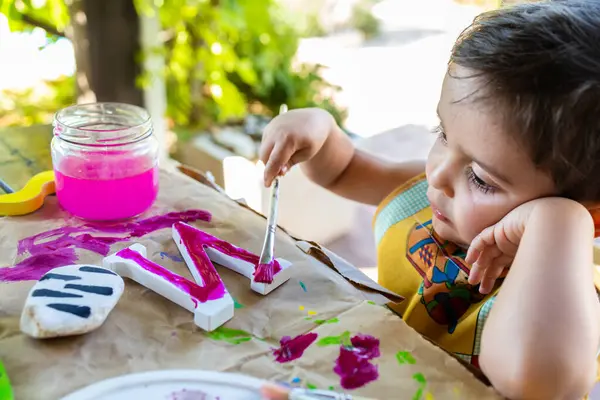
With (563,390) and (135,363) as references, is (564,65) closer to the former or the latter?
(563,390)

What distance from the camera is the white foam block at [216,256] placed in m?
0.66

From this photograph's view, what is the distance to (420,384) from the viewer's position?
1.74ft

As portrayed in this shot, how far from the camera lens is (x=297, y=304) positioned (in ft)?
2.08

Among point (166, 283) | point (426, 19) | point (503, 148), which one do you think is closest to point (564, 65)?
point (503, 148)

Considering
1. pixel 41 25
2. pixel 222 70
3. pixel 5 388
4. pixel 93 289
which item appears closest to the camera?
pixel 5 388

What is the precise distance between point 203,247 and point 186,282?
8cm

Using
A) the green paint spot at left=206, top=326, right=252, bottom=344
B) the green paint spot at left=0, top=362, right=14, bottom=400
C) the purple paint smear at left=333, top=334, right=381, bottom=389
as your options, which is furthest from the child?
the green paint spot at left=0, top=362, right=14, bottom=400

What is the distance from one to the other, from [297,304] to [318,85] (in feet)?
A: 5.12

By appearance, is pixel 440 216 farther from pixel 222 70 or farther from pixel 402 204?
pixel 222 70

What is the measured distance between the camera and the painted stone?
0.55 metres

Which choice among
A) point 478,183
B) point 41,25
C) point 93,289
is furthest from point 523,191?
point 41,25

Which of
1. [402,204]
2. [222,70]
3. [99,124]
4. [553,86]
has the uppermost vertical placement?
[553,86]

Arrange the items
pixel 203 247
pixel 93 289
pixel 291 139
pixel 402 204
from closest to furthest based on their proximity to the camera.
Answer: pixel 93 289, pixel 203 247, pixel 291 139, pixel 402 204

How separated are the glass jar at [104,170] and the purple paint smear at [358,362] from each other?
0.35 meters
